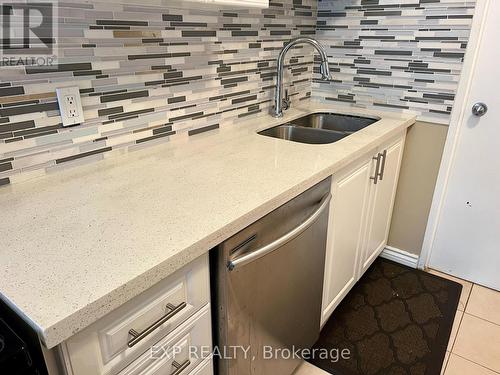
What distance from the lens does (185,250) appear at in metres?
0.77

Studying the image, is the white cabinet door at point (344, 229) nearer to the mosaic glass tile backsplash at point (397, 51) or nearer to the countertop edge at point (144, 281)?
the countertop edge at point (144, 281)

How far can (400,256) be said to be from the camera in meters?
2.23

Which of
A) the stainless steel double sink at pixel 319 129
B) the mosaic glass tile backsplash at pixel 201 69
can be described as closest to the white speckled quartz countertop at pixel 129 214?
the mosaic glass tile backsplash at pixel 201 69

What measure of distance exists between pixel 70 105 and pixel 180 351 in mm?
770

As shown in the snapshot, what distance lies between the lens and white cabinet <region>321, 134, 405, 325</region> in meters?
1.47

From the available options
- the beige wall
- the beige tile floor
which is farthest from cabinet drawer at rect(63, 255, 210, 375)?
the beige wall

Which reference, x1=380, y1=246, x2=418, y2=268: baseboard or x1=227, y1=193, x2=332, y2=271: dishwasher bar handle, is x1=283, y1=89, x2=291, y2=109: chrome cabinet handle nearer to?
x1=227, y1=193, x2=332, y2=271: dishwasher bar handle

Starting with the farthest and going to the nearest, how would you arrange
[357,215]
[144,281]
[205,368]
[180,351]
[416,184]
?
[416,184]
[357,215]
[205,368]
[180,351]
[144,281]

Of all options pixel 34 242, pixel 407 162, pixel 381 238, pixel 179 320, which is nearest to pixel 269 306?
pixel 179 320

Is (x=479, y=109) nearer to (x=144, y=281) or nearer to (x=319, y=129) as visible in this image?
(x=319, y=129)

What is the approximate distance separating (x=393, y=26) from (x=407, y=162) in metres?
0.72

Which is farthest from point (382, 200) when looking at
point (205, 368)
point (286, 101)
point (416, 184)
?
point (205, 368)

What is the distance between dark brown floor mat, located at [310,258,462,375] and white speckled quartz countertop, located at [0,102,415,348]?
0.84 meters

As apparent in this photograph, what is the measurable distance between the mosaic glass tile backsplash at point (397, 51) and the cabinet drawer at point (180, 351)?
5.24ft
